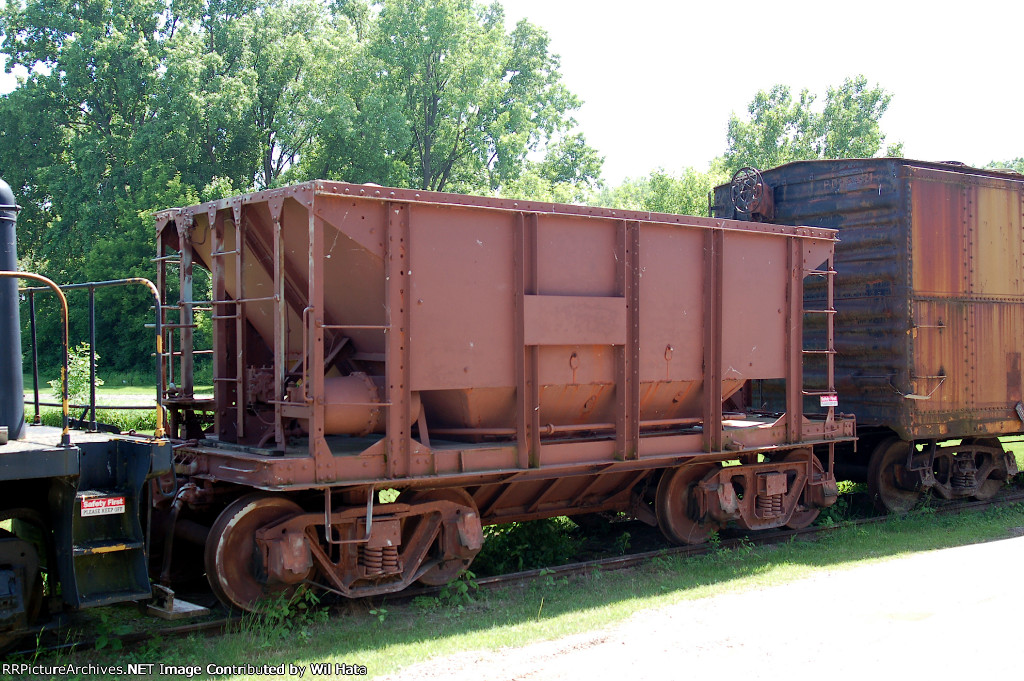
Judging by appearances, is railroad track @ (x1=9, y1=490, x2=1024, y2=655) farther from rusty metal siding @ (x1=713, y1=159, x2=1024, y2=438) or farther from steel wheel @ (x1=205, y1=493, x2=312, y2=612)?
rusty metal siding @ (x1=713, y1=159, x2=1024, y2=438)

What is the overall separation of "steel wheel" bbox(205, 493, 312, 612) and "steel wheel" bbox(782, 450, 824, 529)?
6.09 metres

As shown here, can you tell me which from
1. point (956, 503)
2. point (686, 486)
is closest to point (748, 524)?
point (686, 486)

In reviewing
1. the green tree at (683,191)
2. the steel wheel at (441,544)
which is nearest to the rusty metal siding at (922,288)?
the steel wheel at (441,544)

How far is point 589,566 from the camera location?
341 inches

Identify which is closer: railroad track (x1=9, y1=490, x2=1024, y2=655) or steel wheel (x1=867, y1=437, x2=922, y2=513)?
railroad track (x1=9, y1=490, x2=1024, y2=655)

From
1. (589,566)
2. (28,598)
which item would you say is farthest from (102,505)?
(589,566)

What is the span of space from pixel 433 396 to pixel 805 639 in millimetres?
3710

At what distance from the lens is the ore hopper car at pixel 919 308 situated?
11164 mm

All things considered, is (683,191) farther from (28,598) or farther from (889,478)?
(28,598)

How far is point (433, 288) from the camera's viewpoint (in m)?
7.28

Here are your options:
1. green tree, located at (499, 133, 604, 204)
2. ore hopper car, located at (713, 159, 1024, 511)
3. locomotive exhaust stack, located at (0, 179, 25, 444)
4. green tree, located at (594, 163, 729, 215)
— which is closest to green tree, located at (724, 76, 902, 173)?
green tree, located at (594, 163, 729, 215)

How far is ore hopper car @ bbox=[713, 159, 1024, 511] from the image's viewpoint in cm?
1116

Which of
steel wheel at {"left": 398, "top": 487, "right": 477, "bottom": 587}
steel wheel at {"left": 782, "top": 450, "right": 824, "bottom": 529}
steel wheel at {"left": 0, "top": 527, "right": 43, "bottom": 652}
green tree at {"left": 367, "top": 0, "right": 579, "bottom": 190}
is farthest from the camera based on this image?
green tree at {"left": 367, "top": 0, "right": 579, "bottom": 190}

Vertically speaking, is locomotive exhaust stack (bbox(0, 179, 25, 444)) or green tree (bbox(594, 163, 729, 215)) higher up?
green tree (bbox(594, 163, 729, 215))
